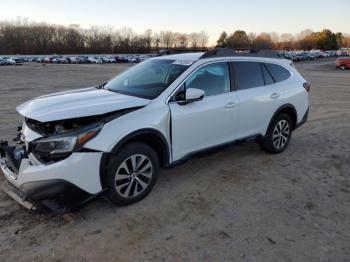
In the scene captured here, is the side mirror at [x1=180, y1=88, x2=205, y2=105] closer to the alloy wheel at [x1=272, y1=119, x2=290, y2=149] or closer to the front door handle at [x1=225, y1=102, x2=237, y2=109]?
the front door handle at [x1=225, y1=102, x2=237, y2=109]

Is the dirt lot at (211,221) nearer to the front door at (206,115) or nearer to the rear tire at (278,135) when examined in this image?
the rear tire at (278,135)

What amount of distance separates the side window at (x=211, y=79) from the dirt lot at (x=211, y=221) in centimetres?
129

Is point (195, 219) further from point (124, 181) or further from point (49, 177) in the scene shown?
point (49, 177)

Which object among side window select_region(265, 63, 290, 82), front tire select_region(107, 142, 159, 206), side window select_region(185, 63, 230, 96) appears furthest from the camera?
side window select_region(265, 63, 290, 82)

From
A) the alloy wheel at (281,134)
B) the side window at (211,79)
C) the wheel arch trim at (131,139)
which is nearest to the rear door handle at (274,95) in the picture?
the alloy wheel at (281,134)

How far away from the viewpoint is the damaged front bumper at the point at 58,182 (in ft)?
11.0

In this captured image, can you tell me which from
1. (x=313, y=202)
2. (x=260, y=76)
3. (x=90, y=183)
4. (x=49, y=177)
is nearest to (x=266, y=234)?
(x=313, y=202)

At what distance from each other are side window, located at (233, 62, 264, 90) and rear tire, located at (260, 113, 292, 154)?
0.82 m

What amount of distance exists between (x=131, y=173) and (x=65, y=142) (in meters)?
0.88

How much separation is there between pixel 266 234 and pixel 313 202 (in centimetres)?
108

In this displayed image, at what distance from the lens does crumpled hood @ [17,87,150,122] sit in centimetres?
359

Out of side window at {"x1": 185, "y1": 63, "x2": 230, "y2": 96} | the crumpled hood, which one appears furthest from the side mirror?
the crumpled hood

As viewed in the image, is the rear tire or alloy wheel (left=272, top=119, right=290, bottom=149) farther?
alloy wheel (left=272, top=119, right=290, bottom=149)

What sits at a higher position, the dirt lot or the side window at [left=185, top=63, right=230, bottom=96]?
the side window at [left=185, top=63, right=230, bottom=96]
